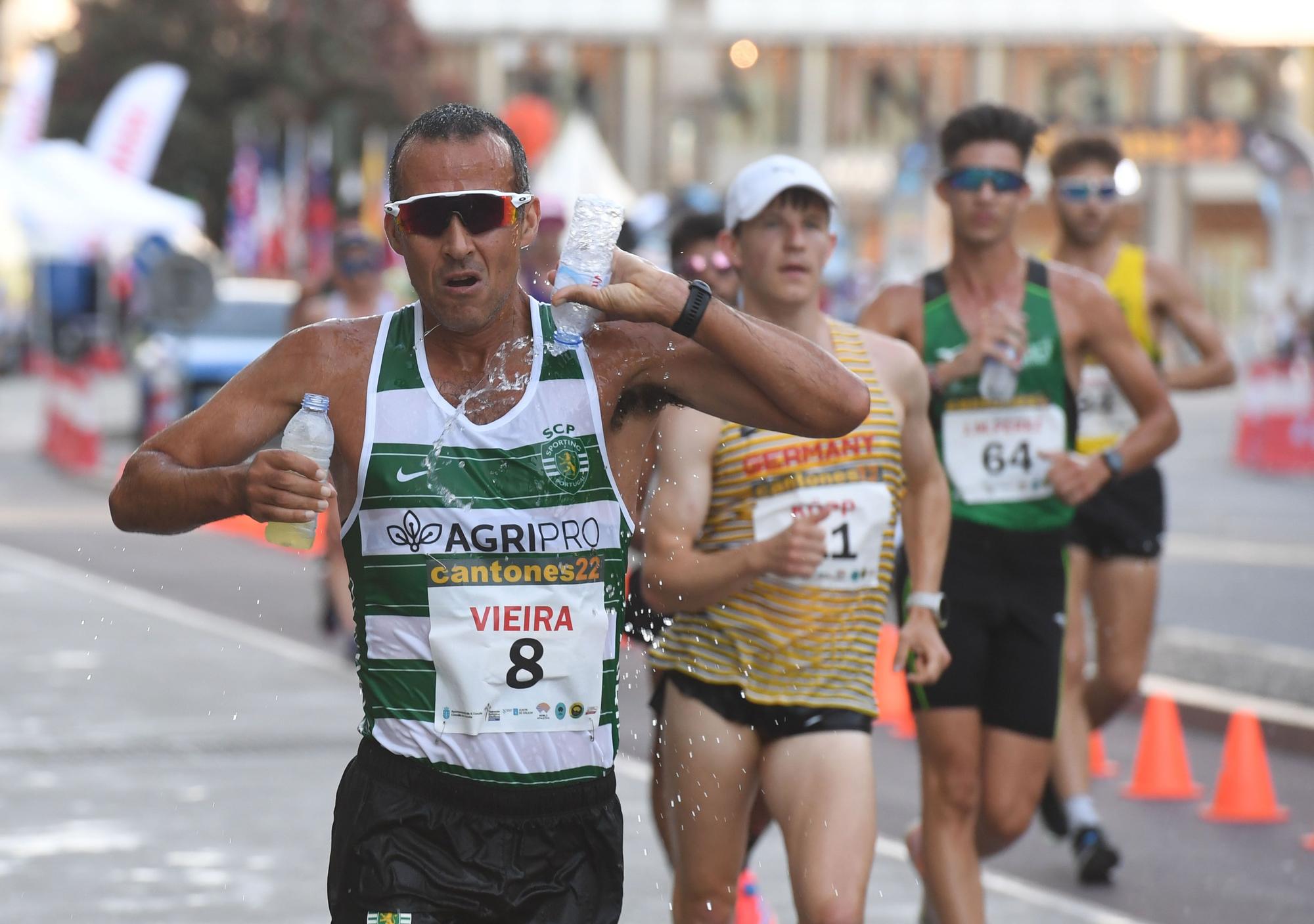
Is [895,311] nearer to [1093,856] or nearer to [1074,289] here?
[1074,289]

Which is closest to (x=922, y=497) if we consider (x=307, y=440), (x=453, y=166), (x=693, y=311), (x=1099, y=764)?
(x=693, y=311)

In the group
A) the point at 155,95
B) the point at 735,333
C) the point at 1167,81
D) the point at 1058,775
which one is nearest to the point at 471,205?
the point at 735,333

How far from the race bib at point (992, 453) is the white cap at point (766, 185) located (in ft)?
3.42

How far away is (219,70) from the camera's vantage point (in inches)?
2269

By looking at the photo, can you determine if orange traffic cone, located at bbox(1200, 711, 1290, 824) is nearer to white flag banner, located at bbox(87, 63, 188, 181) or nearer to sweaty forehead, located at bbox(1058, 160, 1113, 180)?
sweaty forehead, located at bbox(1058, 160, 1113, 180)

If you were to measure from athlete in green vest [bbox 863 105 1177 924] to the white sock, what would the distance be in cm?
121

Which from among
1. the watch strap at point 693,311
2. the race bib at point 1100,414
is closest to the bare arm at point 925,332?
the race bib at point 1100,414

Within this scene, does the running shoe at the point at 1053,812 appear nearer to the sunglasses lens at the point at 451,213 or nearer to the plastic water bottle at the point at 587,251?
the plastic water bottle at the point at 587,251

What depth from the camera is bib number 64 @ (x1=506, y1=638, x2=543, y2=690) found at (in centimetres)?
374

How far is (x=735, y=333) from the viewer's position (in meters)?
3.72

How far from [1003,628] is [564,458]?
264cm

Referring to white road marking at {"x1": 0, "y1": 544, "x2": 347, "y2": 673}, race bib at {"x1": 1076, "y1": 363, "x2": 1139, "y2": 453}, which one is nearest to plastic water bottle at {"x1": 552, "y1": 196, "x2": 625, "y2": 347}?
race bib at {"x1": 1076, "y1": 363, "x2": 1139, "y2": 453}

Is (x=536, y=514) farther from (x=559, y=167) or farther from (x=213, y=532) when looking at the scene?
(x=559, y=167)

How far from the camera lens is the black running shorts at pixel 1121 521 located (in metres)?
7.89
